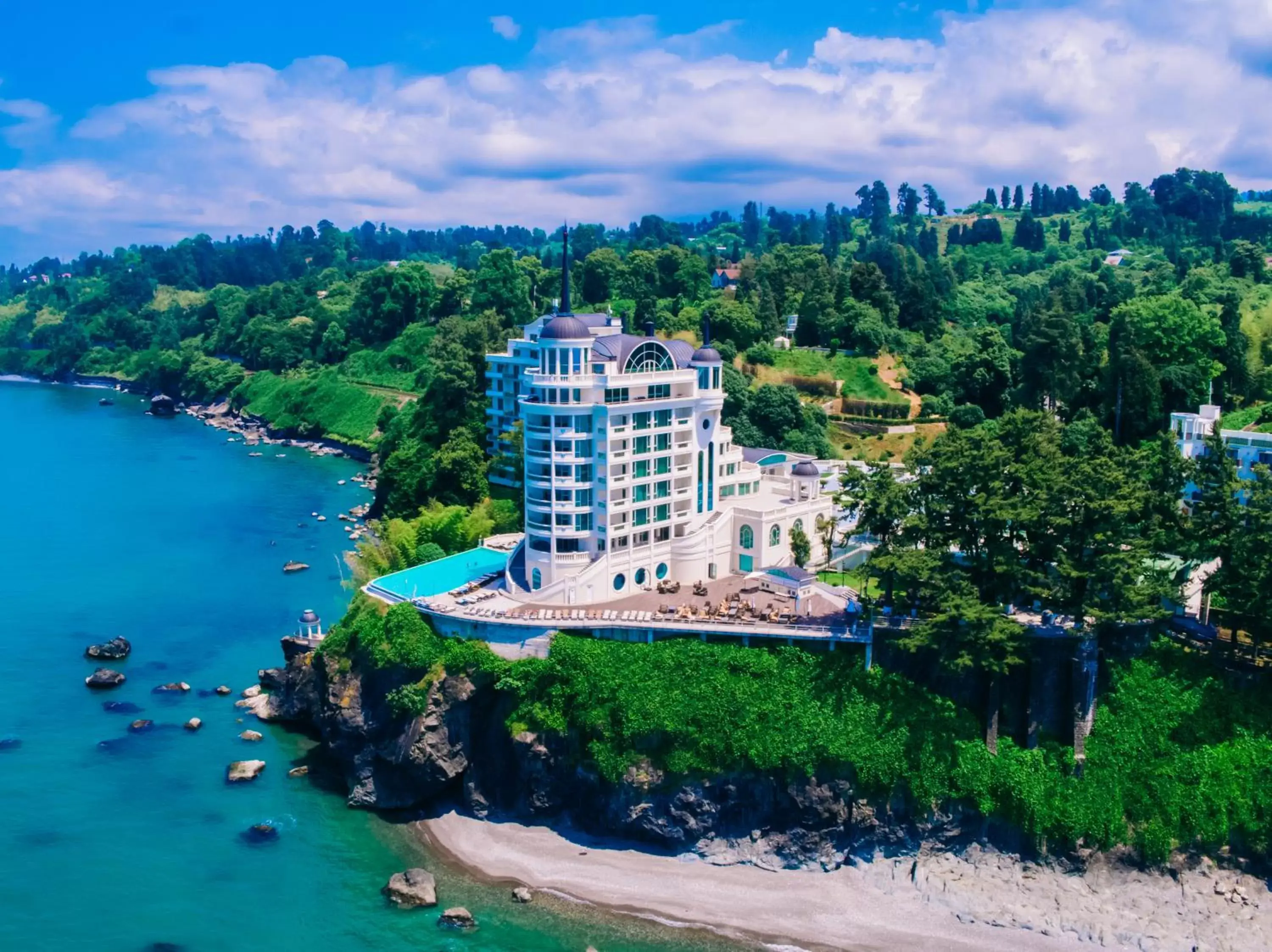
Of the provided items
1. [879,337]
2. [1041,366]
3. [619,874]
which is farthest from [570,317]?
[879,337]

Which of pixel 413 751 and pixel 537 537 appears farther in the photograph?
pixel 537 537

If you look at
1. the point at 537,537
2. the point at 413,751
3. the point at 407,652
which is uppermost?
the point at 537,537

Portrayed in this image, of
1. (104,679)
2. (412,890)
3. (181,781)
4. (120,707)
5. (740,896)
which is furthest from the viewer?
(104,679)

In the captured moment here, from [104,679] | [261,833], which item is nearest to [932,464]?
[261,833]

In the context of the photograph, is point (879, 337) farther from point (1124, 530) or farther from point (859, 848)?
point (859, 848)

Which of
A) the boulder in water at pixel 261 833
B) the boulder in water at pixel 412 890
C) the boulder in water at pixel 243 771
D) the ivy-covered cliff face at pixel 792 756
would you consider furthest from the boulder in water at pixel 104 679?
the boulder in water at pixel 412 890

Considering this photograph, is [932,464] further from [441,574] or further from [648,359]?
[441,574]
